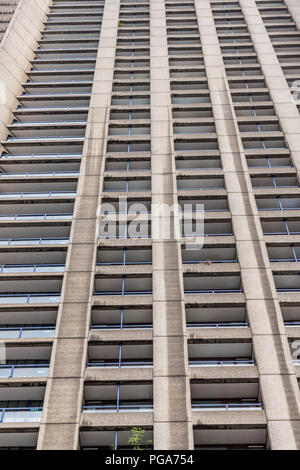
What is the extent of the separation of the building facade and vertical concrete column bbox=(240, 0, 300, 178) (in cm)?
16

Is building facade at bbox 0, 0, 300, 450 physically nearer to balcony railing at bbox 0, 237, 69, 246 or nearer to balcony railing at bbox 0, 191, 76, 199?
balcony railing at bbox 0, 237, 69, 246

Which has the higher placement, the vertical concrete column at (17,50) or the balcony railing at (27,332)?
the vertical concrete column at (17,50)

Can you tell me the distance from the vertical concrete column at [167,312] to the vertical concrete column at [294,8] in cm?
1946

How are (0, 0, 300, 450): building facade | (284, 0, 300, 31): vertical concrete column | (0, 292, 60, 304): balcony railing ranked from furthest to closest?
(284, 0, 300, 31): vertical concrete column, (0, 292, 60, 304): balcony railing, (0, 0, 300, 450): building facade

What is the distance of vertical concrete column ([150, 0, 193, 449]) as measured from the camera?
17656 mm

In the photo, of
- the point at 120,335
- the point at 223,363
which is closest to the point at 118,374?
the point at 120,335

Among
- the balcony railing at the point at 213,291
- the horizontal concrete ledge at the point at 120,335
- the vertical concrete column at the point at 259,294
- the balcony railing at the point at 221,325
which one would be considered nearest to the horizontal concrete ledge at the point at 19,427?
the horizontal concrete ledge at the point at 120,335

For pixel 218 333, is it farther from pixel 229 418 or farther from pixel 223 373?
pixel 229 418

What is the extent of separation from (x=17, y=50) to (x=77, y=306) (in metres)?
27.3

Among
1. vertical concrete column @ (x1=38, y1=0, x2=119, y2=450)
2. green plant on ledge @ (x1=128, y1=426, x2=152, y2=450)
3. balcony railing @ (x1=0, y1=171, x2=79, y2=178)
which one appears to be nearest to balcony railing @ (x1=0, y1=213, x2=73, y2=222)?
vertical concrete column @ (x1=38, y1=0, x2=119, y2=450)

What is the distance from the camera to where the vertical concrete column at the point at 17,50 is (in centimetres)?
3338

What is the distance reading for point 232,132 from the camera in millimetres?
30875

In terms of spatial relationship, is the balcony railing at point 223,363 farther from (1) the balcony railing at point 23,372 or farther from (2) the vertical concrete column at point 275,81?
(2) the vertical concrete column at point 275,81
